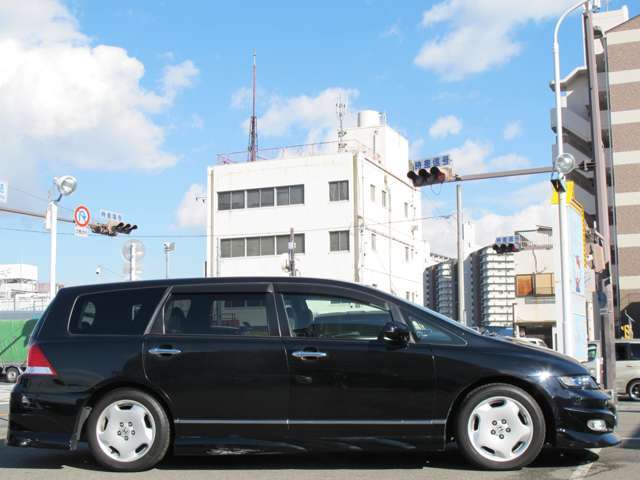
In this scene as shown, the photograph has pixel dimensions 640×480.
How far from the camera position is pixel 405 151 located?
54.3 metres

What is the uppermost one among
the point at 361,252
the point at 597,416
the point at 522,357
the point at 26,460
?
the point at 361,252

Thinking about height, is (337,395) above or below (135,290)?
below

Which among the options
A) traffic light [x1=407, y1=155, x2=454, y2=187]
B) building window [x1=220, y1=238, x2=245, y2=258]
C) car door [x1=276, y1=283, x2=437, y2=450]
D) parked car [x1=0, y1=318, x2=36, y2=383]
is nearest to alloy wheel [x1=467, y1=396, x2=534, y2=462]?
car door [x1=276, y1=283, x2=437, y2=450]

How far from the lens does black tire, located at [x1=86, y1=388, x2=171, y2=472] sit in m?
6.23

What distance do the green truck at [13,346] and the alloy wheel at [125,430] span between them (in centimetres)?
2509

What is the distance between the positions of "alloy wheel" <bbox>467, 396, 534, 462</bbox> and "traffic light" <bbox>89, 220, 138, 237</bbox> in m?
25.4

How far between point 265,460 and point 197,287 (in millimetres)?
1717

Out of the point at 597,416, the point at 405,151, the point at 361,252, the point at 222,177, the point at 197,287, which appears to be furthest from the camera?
the point at 405,151

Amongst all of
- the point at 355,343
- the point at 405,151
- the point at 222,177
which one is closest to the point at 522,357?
the point at 355,343

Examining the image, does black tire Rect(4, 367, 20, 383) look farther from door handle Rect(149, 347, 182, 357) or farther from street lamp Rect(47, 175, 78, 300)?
door handle Rect(149, 347, 182, 357)

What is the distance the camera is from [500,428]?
6.05m

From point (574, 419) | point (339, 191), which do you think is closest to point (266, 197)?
point (339, 191)

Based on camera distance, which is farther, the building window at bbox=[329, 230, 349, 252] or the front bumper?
the building window at bbox=[329, 230, 349, 252]

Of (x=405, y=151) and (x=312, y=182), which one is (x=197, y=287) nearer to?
(x=312, y=182)
